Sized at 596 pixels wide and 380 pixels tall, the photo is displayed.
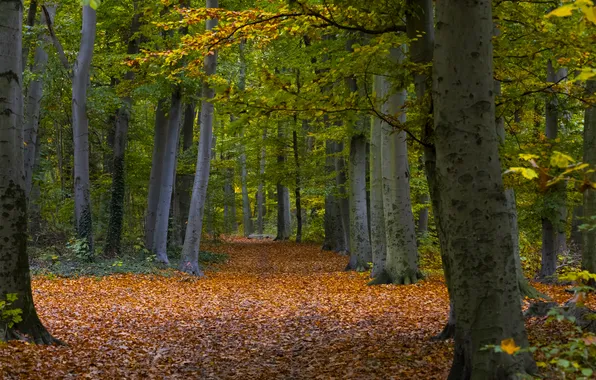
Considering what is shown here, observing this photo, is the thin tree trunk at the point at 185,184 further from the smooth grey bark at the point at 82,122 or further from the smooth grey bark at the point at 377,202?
the smooth grey bark at the point at 377,202

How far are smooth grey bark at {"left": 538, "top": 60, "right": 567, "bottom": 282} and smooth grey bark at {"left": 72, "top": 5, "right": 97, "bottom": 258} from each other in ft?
39.3

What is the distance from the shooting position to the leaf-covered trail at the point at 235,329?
5434 mm

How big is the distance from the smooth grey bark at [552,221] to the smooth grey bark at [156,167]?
429 inches

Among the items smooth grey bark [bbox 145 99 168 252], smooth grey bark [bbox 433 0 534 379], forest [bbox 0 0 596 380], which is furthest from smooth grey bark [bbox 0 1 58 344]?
smooth grey bark [bbox 145 99 168 252]

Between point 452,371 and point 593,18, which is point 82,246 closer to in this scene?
point 452,371

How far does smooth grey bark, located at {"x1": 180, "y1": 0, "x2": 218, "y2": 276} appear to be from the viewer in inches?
543

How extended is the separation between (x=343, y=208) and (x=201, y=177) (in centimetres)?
678

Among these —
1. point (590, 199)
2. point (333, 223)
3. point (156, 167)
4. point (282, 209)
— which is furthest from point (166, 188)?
point (282, 209)

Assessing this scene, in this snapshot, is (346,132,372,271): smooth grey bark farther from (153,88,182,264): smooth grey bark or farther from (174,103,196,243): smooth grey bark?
(174,103,196,243): smooth grey bark

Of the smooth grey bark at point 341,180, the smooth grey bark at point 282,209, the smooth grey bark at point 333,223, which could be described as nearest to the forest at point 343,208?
the smooth grey bark at point 341,180

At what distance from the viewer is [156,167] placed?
15.9 m

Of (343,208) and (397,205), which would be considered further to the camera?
(343,208)

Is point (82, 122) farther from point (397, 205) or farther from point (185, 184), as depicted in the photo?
point (397, 205)

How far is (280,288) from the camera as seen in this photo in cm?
1234
